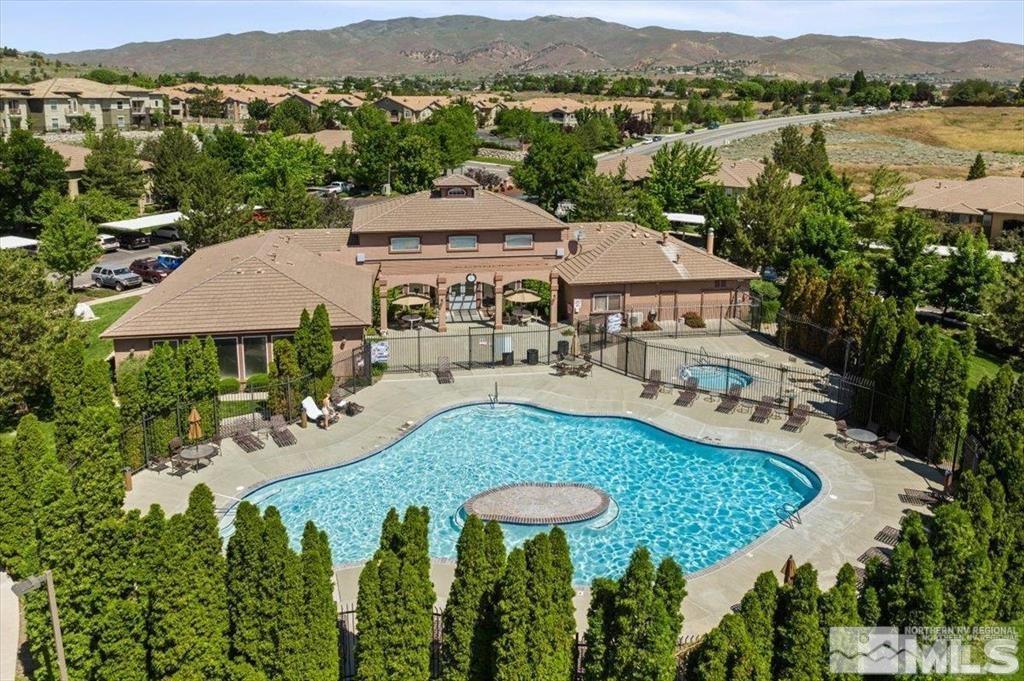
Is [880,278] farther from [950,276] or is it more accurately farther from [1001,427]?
[1001,427]

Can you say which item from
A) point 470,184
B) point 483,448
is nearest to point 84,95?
point 470,184

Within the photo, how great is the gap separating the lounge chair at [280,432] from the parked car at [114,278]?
84.1 feet

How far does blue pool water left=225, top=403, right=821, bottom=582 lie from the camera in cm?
2320

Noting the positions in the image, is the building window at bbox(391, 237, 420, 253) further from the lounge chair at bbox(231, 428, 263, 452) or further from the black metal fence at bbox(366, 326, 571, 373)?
the lounge chair at bbox(231, 428, 263, 452)

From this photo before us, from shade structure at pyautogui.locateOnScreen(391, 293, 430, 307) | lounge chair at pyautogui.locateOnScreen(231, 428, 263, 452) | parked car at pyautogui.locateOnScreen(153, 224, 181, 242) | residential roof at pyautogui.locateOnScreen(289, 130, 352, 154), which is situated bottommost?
lounge chair at pyautogui.locateOnScreen(231, 428, 263, 452)

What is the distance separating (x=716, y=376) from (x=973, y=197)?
4499 cm

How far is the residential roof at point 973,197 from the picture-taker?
64.9m

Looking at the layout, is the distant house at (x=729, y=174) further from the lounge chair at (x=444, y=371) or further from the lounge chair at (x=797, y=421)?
the lounge chair at (x=797, y=421)

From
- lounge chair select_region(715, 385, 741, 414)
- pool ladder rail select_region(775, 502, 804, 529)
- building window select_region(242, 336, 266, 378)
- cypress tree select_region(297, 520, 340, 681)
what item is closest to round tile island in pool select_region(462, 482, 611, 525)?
pool ladder rail select_region(775, 502, 804, 529)

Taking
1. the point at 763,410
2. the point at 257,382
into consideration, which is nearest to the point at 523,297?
the point at 257,382

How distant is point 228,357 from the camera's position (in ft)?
107

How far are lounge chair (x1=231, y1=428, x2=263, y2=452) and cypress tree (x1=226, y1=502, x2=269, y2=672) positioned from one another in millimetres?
12947

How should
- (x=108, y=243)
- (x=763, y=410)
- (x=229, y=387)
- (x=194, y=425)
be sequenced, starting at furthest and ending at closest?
(x=108, y=243), (x=229, y=387), (x=763, y=410), (x=194, y=425)

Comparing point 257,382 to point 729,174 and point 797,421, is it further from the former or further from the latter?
point 729,174
